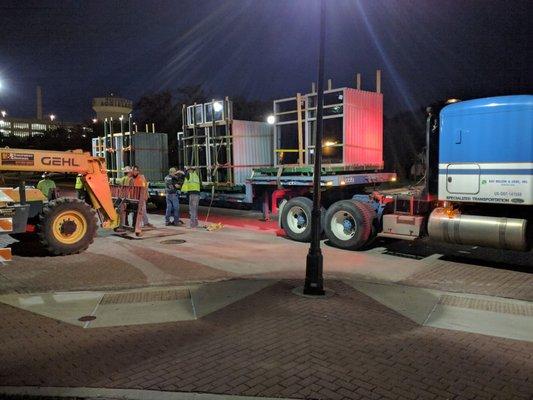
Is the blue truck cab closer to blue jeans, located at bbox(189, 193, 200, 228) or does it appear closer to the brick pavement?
the brick pavement

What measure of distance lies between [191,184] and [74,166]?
3.82m

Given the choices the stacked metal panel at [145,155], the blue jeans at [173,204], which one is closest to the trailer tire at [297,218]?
the blue jeans at [173,204]

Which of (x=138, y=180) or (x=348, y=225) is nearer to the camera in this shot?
(x=348, y=225)

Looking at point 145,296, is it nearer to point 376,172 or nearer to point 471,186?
point 471,186

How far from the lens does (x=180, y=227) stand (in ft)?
49.7

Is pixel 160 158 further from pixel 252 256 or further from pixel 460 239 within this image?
pixel 460 239

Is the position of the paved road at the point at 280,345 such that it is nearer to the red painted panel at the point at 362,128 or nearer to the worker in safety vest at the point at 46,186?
the red painted panel at the point at 362,128

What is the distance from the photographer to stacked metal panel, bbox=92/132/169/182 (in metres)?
19.5

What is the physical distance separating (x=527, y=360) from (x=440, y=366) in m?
0.99

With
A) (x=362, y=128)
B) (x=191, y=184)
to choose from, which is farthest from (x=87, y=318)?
(x=362, y=128)

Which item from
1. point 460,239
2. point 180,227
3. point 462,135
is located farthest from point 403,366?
point 180,227

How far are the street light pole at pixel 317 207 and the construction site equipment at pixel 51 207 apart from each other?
19.0ft

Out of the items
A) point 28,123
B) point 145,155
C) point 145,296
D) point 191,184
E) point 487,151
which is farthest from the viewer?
point 28,123

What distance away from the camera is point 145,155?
64.8 feet
